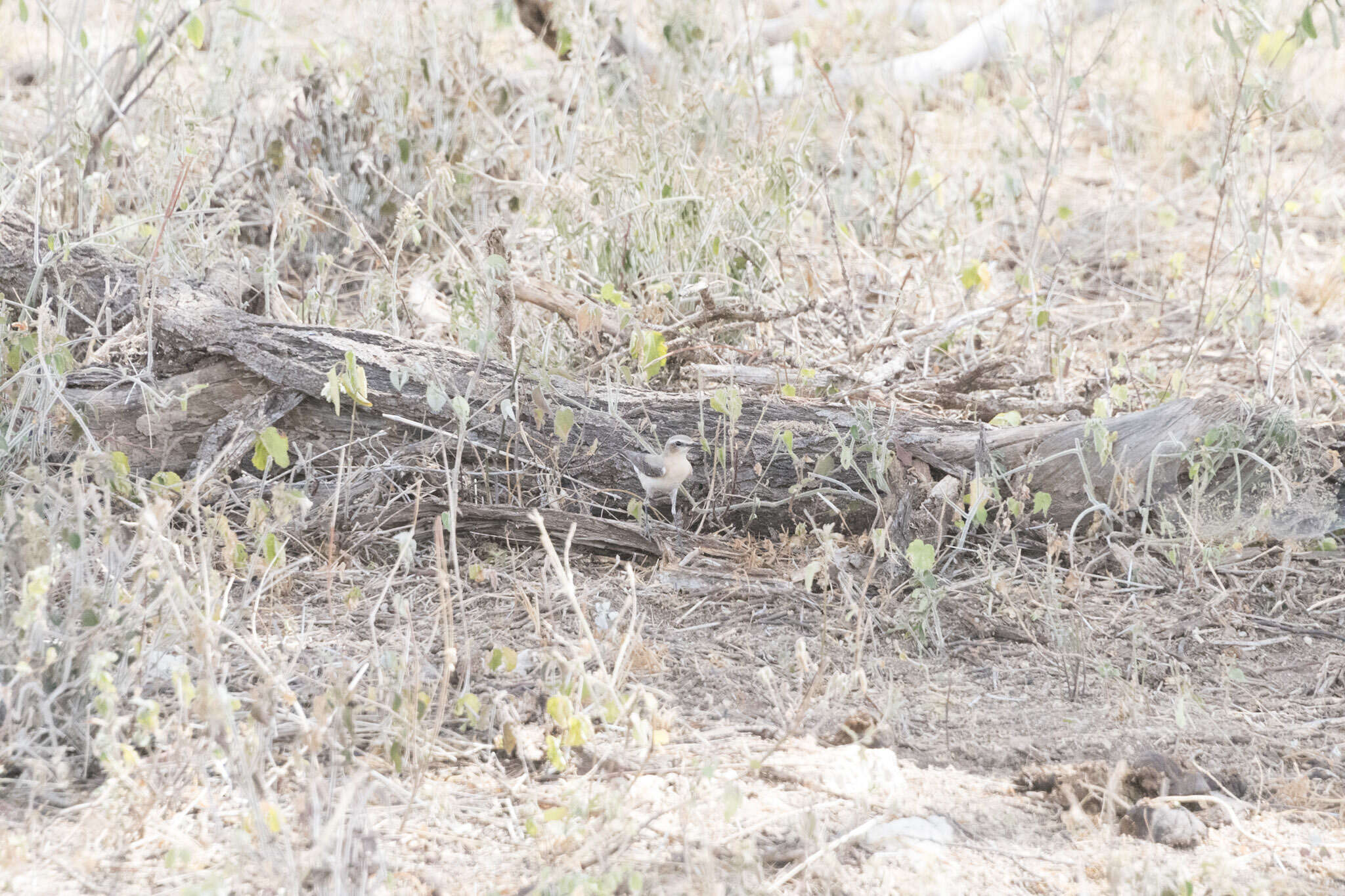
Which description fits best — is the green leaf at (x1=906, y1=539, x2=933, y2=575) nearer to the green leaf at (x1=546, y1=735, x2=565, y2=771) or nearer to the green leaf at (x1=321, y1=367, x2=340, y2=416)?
the green leaf at (x1=546, y1=735, x2=565, y2=771)

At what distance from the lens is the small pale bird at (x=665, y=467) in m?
2.61

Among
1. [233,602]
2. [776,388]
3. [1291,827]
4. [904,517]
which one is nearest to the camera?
[1291,827]

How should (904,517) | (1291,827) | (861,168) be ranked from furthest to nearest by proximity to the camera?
(861,168) → (904,517) → (1291,827)

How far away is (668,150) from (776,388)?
1138mm

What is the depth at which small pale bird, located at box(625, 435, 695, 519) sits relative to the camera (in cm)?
261

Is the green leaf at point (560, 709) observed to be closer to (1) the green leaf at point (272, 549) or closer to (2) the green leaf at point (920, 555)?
(1) the green leaf at point (272, 549)

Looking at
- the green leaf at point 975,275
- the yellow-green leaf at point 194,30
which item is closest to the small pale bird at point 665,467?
the green leaf at point 975,275

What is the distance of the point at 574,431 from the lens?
275 centimetres

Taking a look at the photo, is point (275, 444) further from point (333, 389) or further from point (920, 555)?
point (920, 555)

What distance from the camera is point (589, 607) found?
95.7 inches

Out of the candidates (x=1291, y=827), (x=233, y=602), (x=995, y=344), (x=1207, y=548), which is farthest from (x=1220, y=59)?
(x=233, y=602)

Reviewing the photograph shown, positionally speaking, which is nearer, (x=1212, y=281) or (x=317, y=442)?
(x=317, y=442)

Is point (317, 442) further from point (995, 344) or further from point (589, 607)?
point (995, 344)

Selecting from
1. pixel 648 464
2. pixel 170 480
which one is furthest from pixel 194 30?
pixel 648 464
